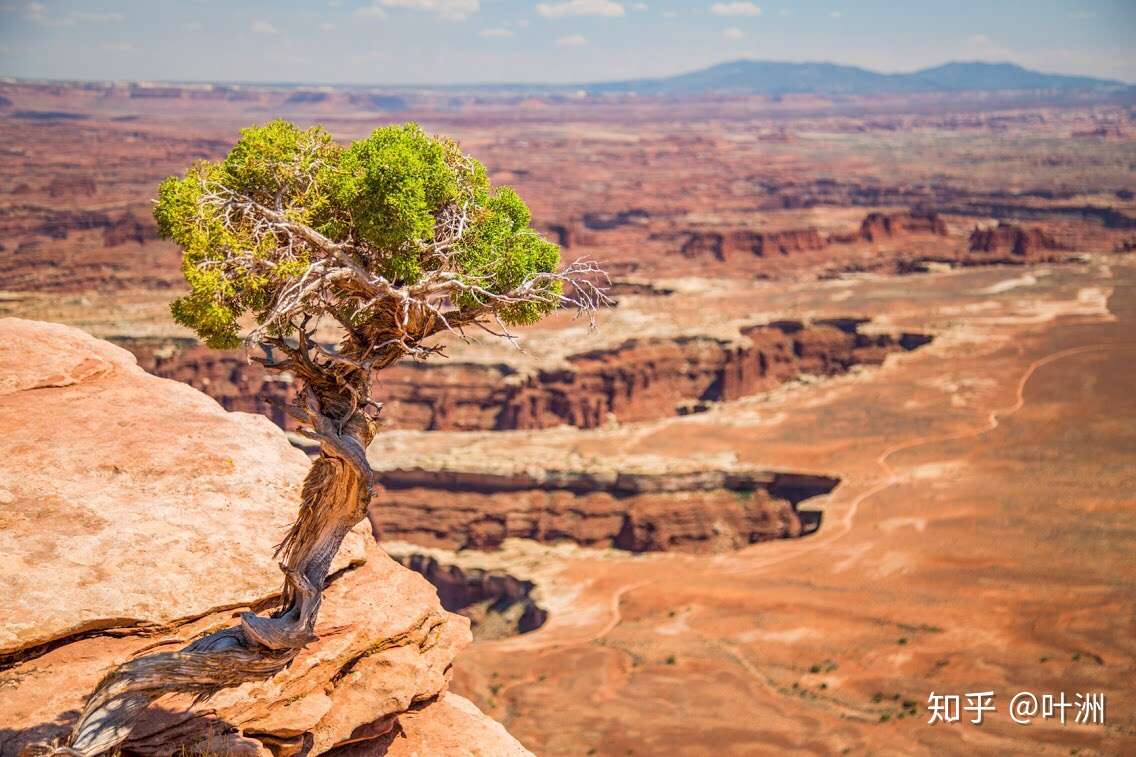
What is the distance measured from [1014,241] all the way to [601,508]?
92.6 m

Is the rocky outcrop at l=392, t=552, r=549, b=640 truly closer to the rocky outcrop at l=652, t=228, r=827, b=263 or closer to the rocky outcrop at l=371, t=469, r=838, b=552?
the rocky outcrop at l=371, t=469, r=838, b=552

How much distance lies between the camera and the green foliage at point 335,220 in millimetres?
10703

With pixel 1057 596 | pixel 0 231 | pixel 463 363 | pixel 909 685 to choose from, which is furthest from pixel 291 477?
pixel 0 231

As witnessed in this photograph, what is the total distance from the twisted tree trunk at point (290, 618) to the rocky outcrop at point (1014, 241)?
122 m

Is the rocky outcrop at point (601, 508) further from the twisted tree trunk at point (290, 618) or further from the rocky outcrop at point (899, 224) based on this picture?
the rocky outcrop at point (899, 224)

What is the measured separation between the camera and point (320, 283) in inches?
414

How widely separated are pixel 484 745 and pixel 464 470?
117ft

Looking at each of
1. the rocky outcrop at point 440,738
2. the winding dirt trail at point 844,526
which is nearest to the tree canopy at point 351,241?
the rocky outcrop at point 440,738

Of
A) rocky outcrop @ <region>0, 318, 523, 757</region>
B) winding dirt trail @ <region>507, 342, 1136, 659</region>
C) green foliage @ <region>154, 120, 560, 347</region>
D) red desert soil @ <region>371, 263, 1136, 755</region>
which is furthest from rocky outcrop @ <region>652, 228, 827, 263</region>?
green foliage @ <region>154, 120, 560, 347</region>

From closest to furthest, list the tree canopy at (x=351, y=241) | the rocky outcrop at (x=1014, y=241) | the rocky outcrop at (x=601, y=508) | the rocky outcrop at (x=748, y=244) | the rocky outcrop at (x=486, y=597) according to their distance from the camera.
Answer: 1. the tree canopy at (x=351, y=241)
2. the rocky outcrop at (x=486, y=597)
3. the rocky outcrop at (x=601, y=508)
4. the rocky outcrop at (x=1014, y=241)
5. the rocky outcrop at (x=748, y=244)

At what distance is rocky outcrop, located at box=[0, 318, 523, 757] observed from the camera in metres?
12.3

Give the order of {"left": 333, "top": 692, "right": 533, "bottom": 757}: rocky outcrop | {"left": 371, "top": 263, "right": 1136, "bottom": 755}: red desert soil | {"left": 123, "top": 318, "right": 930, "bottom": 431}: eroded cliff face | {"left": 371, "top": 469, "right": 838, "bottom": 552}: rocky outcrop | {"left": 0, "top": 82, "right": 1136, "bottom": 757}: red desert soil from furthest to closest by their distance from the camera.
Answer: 1. {"left": 123, "top": 318, "right": 930, "bottom": 431}: eroded cliff face
2. {"left": 371, "top": 469, "right": 838, "bottom": 552}: rocky outcrop
3. {"left": 0, "top": 82, "right": 1136, "bottom": 757}: red desert soil
4. {"left": 371, "top": 263, "right": 1136, "bottom": 755}: red desert soil
5. {"left": 333, "top": 692, "right": 533, "bottom": 757}: rocky outcrop

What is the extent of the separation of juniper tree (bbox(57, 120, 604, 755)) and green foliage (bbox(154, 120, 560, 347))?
2 centimetres

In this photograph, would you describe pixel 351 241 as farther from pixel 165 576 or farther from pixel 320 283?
pixel 165 576
